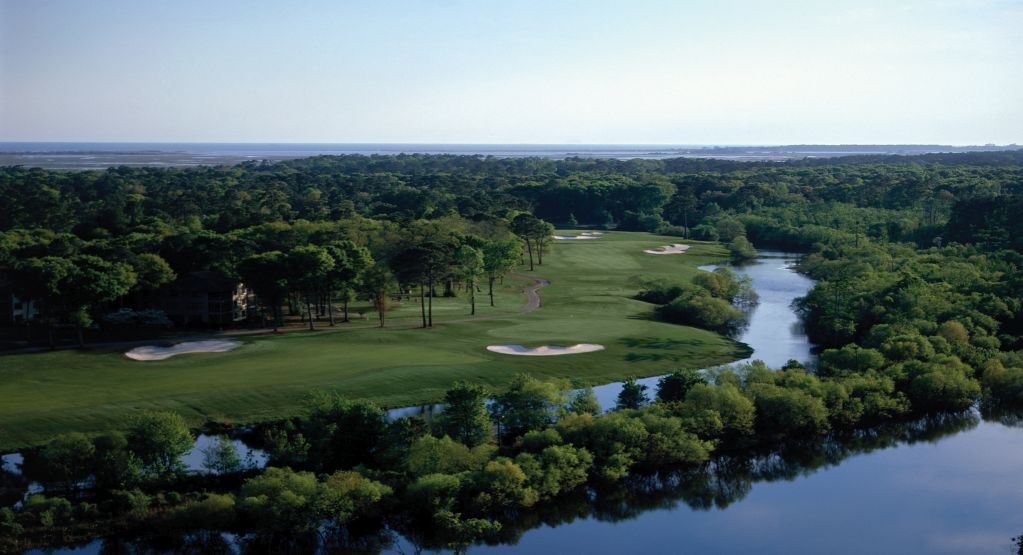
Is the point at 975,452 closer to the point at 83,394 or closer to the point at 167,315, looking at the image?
the point at 83,394

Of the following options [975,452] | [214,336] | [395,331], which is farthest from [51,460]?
[975,452]

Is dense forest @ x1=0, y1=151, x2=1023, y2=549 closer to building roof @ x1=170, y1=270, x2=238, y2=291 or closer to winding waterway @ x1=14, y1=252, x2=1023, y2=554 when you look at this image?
winding waterway @ x1=14, y1=252, x2=1023, y2=554

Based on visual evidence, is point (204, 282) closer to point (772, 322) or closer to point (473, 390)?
point (473, 390)

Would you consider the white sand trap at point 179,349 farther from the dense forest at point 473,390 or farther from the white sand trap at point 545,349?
the white sand trap at point 545,349

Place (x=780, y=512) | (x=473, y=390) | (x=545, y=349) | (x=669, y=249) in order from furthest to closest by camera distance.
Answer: (x=669, y=249), (x=545, y=349), (x=473, y=390), (x=780, y=512)

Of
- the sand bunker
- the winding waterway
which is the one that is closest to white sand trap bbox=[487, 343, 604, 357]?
the winding waterway

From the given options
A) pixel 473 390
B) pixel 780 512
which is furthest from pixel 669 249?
pixel 780 512
